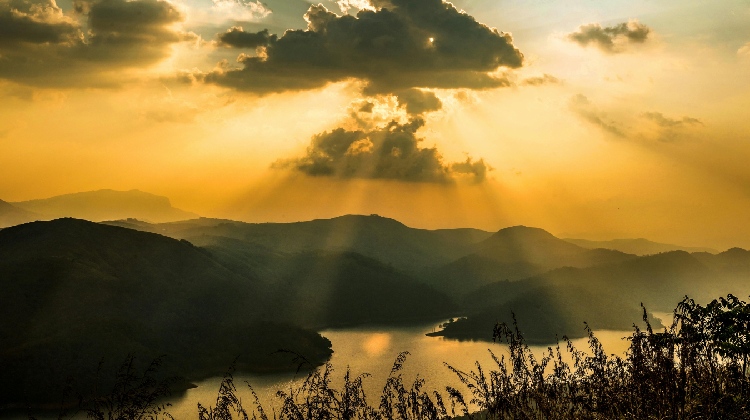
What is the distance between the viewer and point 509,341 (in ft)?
37.5

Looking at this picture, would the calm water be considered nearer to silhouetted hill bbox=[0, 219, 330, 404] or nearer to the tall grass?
silhouetted hill bbox=[0, 219, 330, 404]

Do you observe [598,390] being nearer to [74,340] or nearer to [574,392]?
[574,392]

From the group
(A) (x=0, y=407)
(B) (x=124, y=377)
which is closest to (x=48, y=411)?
(A) (x=0, y=407)

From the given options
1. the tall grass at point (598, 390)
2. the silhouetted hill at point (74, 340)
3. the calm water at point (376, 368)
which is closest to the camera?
the tall grass at point (598, 390)

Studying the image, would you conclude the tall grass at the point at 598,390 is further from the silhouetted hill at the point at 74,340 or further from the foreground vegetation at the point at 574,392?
the silhouetted hill at the point at 74,340

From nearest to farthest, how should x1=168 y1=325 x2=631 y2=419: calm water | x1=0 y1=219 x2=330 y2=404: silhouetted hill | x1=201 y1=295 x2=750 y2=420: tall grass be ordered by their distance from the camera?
x1=201 y1=295 x2=750 y2=420: tall grass → x1=168 y1=325 x2=631 y2=419: calm water → x1=0 y1=219 x2=330 y2=404: silhouetted hill

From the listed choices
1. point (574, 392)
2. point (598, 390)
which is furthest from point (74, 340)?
point (598, 390)

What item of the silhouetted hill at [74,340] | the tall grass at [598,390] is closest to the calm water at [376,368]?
the silhouetted hill at [74,340]

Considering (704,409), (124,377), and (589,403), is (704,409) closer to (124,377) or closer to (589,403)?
(589,403)

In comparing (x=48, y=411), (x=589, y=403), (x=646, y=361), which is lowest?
(x=48, y=411)

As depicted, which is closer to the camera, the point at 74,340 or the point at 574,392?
the point at 574,392

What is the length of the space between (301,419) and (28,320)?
191837 millimetres

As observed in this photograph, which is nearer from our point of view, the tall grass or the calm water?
the tall grass

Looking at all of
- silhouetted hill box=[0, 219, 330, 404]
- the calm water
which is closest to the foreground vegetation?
the calm water
